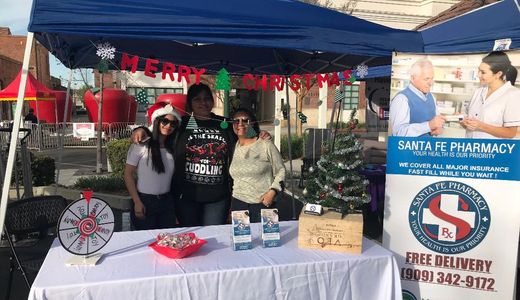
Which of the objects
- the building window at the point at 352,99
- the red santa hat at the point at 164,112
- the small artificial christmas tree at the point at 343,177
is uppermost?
the building window at the point at 352,99

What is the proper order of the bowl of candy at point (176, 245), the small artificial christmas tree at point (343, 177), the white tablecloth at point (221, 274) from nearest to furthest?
the white tablecloth at point (221, 274), the bowl of candy at point (176, 245), the small artificial christmas tree at point (343, 177)

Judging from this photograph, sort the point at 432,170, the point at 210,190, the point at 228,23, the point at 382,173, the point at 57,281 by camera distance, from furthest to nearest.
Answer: the point at 382,173 < the point at 210,190 < the point at 432,170 < the point at 228,23 < the point at 57,281

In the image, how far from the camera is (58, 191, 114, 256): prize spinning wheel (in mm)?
1999

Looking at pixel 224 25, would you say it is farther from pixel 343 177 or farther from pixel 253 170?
pixel 343 177

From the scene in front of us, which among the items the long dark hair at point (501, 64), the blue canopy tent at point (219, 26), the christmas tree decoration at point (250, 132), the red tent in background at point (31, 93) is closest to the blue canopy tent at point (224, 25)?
the blue canopy tent at point (219, 26)

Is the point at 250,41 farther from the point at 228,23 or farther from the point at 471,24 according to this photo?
the point at 471,24

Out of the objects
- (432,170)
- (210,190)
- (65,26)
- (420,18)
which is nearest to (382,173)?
(432,170)

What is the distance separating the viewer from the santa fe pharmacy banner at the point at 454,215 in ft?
8.35

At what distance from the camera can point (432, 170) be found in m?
2.65

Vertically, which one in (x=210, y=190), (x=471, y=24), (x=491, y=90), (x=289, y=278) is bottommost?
→ (x=289, y=278)

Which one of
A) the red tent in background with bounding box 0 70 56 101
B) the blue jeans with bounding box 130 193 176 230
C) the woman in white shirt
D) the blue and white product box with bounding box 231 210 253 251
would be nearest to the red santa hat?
the blue jeans with bounding box 130 193 176 230

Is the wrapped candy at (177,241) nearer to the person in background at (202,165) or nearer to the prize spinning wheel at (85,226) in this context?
the prize spinning wheel at (85,226)

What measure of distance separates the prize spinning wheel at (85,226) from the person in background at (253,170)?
1049 millimetres

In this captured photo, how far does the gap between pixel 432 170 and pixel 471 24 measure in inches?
42.0
